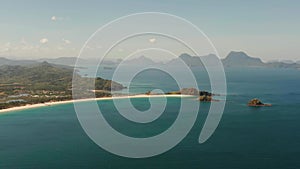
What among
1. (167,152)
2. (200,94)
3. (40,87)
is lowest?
(167,152)

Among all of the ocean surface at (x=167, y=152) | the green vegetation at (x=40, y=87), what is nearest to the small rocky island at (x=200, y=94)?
the ocean surface at (x=167, y=152)

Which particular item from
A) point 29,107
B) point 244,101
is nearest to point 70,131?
point 29,107

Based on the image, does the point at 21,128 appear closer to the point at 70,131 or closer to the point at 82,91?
the point at 70,131

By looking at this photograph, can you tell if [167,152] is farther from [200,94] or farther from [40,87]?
[40,87]

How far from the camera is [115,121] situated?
89.1 feet

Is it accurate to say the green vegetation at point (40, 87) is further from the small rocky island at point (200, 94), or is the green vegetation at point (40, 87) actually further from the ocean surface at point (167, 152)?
the small rocky island at point (200, 94)

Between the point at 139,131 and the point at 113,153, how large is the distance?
4793 millimetres

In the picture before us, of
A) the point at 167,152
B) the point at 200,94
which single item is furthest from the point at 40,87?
the point at 167,152

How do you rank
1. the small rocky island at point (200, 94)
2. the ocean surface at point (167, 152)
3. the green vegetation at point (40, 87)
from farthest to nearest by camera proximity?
the small rocky island at point (200, 94)
the green vegetation at point (40, 87)
the ocean surface at point (167, 152)

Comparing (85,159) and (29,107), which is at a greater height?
(29,107)

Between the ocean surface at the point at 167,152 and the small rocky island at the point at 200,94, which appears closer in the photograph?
the ocean surface at the point at 167,152

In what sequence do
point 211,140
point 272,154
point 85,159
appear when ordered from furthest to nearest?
1. point 211,140
2. point 272,154
3. point 85,159

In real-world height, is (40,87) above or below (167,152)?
above

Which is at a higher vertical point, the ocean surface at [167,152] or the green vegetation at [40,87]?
the green vegetation at [40,87]
